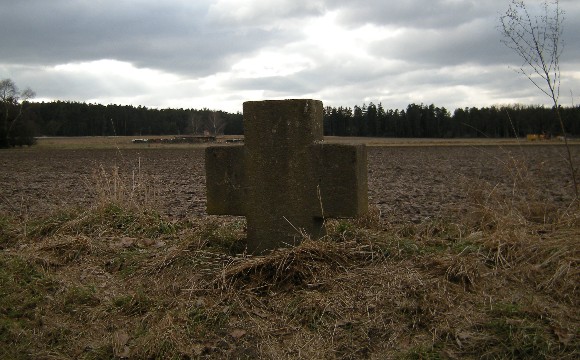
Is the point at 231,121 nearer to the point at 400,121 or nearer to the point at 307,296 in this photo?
the point at 400,121

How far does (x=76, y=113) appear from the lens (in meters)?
105

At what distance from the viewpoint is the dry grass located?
3793 mm

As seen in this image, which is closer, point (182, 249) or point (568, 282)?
point (568, 282)

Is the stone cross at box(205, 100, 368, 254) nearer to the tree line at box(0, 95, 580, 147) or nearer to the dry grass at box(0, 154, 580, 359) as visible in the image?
the dry grass at box(0, 154, 580, 359)

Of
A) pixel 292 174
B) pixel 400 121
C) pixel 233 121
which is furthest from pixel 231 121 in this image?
pixel 292 174

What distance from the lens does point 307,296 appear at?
4.46m

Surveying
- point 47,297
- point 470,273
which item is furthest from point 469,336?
point 47,297

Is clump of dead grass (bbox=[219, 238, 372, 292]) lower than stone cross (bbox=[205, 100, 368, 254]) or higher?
lower

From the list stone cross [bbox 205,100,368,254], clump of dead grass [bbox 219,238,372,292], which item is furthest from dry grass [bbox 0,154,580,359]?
stone cross [bbox 205,100,368,254]

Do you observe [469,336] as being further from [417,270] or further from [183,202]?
[183,202]

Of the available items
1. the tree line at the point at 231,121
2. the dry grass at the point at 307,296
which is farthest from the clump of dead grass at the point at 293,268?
the tree line at the point at 231,121

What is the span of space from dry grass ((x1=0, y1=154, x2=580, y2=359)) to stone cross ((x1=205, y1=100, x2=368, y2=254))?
32 centimetres

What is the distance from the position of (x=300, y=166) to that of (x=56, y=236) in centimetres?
320

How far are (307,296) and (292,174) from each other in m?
1.46
